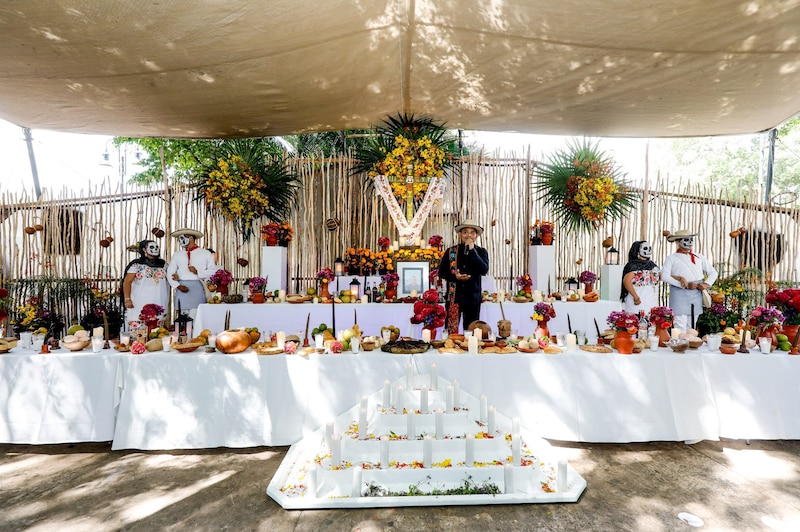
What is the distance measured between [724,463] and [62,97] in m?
6.59

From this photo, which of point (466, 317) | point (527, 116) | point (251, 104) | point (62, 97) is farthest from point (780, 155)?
point (62, 97)

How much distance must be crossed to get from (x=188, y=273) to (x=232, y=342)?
252cm

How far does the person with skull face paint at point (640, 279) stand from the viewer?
4.72 m

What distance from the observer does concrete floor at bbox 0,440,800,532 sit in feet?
6.90

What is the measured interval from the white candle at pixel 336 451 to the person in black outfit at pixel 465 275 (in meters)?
2.24

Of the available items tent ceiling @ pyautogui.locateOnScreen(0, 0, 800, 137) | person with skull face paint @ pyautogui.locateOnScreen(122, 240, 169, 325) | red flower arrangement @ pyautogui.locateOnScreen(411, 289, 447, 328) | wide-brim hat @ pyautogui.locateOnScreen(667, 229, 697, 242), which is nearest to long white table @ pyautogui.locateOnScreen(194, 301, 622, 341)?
person with skull face paint @ pyautogui.locateOnScreen(122, 240, 169, 325)

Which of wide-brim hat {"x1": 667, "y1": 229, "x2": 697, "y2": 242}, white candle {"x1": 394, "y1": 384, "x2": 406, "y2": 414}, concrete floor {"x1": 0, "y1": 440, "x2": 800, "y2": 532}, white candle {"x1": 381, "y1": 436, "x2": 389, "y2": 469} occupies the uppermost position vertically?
wide-brim hat {"x1": 667, "y1": 229, "x2": 697, "y2": 242}

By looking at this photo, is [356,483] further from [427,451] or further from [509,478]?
[509,478]

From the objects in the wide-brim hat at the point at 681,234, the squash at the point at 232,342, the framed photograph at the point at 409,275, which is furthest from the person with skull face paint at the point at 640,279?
the squash at the point at 232,342

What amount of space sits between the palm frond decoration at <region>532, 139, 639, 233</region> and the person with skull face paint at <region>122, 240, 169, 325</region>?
5.57 metres

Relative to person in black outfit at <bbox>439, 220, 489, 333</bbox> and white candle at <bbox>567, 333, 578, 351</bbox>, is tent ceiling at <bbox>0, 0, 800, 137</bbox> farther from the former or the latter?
white candle at <bbox>567, 333, 578, 351</bbox>

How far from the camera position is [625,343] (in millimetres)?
3031

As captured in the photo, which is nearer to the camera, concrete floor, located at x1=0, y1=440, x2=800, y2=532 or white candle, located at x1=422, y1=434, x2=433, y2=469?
concrete floor, located at x1=0, y1=440, x2=800, y2=532

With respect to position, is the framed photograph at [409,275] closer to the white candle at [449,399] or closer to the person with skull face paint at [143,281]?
the white candle at [449,399]
